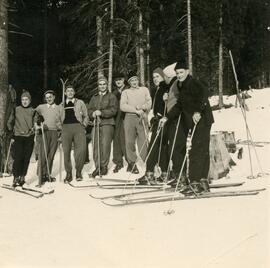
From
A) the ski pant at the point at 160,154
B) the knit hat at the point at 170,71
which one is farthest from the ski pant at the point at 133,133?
the knit hat at the point at 170,71

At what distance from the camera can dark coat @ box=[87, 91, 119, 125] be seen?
925cm

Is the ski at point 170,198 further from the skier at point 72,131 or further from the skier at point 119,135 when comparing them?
the skier at point 119,135

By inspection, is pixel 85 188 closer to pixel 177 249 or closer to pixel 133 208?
pixel 133 208

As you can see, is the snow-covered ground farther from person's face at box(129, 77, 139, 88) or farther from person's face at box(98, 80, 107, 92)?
person's face at box(129, 77, 139, 88)

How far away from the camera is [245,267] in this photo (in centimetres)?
447

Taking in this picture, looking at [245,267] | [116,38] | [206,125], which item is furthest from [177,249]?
[116,38]

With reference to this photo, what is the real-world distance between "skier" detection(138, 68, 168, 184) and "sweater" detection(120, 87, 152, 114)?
2.02 ft

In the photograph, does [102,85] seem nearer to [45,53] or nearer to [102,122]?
[102,122]

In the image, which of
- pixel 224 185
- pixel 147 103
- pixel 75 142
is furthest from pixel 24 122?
pixel 224 185

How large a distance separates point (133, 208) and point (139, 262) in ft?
5.68

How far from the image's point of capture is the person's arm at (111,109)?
30.3 feet

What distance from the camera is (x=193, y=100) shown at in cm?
720

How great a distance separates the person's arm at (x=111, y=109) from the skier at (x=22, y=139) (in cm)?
135

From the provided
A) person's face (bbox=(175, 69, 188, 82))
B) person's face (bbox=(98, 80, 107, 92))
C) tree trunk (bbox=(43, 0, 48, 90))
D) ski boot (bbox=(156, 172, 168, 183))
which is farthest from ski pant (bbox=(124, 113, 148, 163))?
tree trunk (bbox=(43, 0, 48, 90))
